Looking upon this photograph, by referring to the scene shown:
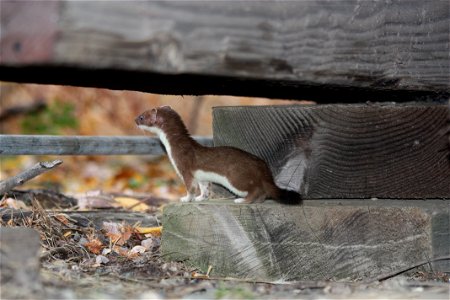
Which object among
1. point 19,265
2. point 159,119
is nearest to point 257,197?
point 159,119

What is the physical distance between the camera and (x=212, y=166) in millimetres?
4449

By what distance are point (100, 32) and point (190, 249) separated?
1648 millimetres

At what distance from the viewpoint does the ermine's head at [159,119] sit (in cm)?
495

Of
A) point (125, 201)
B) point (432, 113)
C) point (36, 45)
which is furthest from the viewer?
point (125, 201)

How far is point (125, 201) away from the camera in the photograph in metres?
6.80

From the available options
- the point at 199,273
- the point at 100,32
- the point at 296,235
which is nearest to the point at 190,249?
the point at 199,273

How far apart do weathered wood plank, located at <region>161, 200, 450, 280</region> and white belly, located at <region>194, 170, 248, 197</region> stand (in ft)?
0.95

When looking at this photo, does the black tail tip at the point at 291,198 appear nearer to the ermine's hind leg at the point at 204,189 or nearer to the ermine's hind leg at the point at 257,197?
the ermine's hind leg at the point at 257,197

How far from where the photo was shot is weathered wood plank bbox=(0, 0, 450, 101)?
110 inches

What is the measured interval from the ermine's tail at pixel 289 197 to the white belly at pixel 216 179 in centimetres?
33

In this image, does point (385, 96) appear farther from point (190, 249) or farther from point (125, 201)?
point (125, 201)

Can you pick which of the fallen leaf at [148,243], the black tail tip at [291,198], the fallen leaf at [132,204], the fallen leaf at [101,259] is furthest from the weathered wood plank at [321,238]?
the fallen leaf at [132,204]

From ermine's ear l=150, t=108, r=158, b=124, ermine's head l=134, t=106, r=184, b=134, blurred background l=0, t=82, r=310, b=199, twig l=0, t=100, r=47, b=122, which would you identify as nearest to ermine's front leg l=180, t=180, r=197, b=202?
ermine's head l=134, t=106, r=184, b=134

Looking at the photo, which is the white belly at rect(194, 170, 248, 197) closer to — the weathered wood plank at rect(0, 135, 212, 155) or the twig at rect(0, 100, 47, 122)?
the weathered wood plank at rect(0, 135, 212, 155)
